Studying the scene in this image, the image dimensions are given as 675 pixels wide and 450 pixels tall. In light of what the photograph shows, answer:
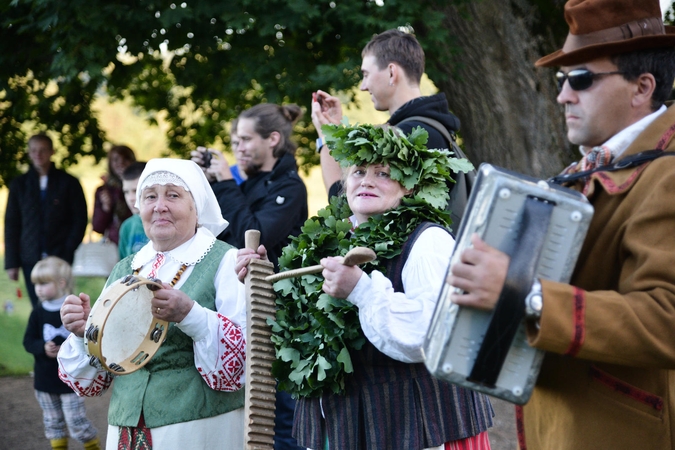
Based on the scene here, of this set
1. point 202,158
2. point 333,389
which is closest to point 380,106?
point 202,158

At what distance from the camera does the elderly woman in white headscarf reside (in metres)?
3.38

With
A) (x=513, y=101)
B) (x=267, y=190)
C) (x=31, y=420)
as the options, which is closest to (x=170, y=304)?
(x=267, y=190)

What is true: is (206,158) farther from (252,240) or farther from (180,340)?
(180,340)

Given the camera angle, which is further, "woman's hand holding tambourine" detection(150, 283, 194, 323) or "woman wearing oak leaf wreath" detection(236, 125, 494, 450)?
"woman's hand holding tambourine" detection(150, 283, 194, 323)

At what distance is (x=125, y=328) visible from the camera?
334cm

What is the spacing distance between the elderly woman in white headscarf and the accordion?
1.48m

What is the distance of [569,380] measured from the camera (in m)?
2.34

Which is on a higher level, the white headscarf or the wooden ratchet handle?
the white headscarf

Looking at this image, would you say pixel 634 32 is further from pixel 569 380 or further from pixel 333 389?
pixel 333 389

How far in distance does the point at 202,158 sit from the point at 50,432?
7.23 ft

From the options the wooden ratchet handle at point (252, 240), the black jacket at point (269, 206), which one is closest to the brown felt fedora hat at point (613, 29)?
the wooden ratchet handle at point (252, 240)

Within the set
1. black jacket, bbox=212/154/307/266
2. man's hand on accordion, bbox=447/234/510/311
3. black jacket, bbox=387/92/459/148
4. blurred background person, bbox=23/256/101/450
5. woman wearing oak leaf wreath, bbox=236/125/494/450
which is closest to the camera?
man's hand on accordion, bbox=447/234/510/311

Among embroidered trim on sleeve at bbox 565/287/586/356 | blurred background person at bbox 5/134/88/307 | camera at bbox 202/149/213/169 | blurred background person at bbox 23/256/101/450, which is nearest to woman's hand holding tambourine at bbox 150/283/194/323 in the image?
embroidered trim on sleeve at bbox 565/287/586/356

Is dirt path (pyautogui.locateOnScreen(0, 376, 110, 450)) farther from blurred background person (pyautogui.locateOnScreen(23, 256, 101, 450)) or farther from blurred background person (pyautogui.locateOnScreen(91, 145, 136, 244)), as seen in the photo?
blurred background person (pyautogui.locateOnScreen(91, 145, 136, 244))
